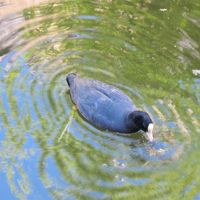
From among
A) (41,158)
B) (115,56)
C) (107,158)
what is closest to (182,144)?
(107,158)

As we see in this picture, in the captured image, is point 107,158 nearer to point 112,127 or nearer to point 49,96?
point 112,127

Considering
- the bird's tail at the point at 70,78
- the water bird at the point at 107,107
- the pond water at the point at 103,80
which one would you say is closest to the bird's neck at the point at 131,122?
the water bird at the point at 107,107

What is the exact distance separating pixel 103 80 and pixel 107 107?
2.64 feet

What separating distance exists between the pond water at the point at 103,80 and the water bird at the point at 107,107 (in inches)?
4.4

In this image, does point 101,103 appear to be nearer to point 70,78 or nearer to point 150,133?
point 70,78

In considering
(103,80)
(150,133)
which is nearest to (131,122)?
(150,133)

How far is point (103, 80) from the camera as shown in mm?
7648

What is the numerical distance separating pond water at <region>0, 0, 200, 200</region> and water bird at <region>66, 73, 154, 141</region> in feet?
0.36

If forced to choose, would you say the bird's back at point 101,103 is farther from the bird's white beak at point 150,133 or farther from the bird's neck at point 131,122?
the bird's white beak at point 150,133

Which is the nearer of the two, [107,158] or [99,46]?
[107,158]

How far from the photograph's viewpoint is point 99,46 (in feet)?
28.0

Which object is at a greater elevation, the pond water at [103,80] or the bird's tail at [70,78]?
the bird's tail at [70,78]

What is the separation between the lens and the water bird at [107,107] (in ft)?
21.8

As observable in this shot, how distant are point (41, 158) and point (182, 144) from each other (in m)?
1.58
